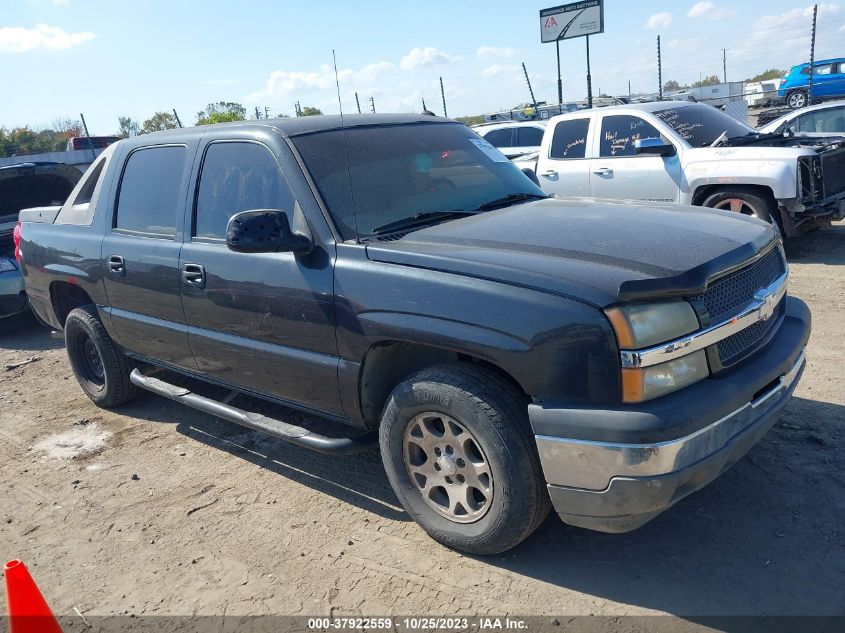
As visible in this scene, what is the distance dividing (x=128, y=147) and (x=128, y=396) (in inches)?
70.9

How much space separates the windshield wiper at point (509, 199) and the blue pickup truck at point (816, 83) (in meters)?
26.1

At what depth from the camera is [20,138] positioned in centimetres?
3559

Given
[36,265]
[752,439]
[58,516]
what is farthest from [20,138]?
[752,439]

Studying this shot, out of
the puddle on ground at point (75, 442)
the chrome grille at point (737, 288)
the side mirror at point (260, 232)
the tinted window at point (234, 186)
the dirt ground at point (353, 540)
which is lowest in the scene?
the dirt ground at point (353, 540)

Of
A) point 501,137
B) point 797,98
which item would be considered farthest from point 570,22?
point 797,98

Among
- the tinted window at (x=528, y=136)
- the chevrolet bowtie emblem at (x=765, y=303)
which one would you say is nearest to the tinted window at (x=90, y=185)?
the chevrolet bowtie emblem at (x=765, y=303)

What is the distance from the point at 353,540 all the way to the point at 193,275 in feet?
5.47

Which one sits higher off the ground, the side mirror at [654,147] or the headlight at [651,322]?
the side mirror at [654,147]

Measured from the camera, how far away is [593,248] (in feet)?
9.64

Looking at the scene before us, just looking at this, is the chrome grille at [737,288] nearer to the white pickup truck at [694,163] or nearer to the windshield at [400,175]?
the windshield at [400,175]

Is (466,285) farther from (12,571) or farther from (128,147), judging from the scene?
(128,147)

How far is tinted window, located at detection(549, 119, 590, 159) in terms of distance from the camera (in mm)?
9094

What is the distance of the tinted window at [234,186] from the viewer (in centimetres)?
371

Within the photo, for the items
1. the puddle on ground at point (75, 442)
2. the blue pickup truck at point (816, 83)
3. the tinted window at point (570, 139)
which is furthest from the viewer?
the blue pickup truck at point (816, 83)
